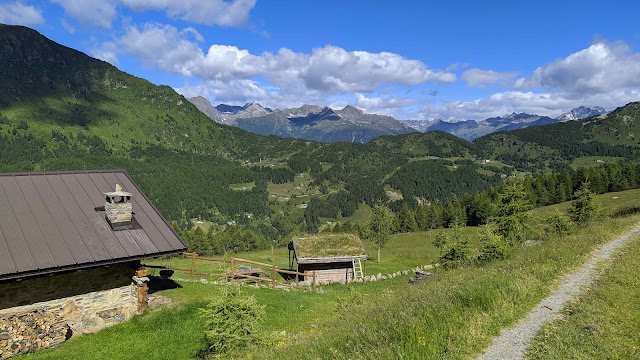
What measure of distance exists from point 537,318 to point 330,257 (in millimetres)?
26066

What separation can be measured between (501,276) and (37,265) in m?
18.6

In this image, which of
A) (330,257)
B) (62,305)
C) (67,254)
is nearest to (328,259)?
(330,257)

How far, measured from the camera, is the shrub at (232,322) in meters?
9.59

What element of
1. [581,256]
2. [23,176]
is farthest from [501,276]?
[23,176]

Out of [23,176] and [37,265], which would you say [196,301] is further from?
[23,176]

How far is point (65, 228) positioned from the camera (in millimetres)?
15164

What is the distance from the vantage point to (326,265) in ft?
114

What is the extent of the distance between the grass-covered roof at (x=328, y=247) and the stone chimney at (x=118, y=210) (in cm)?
1958

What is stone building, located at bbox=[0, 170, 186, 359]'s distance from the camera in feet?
42.2

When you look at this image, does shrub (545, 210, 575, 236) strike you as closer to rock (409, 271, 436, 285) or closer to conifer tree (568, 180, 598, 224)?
conifer tree (568, 180, 598, 224)

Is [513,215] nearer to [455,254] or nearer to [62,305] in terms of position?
[455,254]

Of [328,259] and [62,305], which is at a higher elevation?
[62,305]

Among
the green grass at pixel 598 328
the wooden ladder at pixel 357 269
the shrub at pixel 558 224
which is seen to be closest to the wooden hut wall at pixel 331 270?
the wooden ladder at pixel 357 269

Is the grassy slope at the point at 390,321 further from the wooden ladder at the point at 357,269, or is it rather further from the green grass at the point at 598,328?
the wooden ladder at the point at 357,269
